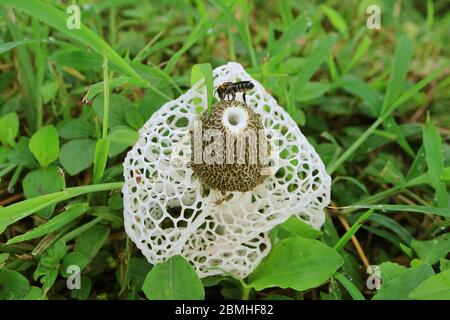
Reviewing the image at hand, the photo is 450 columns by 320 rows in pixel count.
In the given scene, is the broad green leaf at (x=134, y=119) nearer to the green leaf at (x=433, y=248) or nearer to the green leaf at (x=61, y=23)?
the green leaf at (x=61, y=23)

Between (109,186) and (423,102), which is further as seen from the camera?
(423,102)

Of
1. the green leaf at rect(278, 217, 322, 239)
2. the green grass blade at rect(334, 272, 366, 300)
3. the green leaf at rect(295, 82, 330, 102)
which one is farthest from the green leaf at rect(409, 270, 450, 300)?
the green leaf at rect(295, 82, 330, 102)


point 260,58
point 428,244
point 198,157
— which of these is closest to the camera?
point 198,157

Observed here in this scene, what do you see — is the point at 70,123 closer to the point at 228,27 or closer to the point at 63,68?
the point at 63,68

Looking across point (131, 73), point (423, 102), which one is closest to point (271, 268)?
point (131, 73)

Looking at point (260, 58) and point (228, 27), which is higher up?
point (228, 27)

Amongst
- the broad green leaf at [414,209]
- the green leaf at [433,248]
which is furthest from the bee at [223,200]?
the green leaf at [433,248]

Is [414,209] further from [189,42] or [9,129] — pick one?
[9,129]
